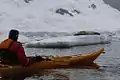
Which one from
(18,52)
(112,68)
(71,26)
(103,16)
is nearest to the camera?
(18,52)

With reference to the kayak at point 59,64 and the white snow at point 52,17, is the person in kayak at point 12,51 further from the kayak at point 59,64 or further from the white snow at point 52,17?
the white snow at point 52,17

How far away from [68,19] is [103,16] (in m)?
13.7

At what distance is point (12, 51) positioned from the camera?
1160 cm

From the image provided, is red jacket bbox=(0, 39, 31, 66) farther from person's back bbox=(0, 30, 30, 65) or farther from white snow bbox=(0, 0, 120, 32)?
white snow bbox=(0, 0, 120, 32)

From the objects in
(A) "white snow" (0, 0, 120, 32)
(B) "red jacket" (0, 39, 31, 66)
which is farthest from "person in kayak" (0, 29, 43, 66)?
(A) "white snow" (0, 0, 120, 32)

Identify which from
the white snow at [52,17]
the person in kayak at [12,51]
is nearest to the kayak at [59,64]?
the person in kayak at [12,51]

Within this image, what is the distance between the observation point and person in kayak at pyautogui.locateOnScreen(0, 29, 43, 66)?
11562mm

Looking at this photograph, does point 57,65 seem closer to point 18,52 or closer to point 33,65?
point 33,65

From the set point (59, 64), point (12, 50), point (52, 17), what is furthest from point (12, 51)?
point (52, 17)

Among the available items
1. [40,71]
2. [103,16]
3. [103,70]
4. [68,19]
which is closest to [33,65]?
[40,71]

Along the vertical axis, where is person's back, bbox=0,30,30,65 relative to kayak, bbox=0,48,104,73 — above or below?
above

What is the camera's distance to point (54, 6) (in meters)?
108

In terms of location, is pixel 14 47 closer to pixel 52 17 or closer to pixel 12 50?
→ pixel 12 50

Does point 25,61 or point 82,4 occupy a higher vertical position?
point 82,4
